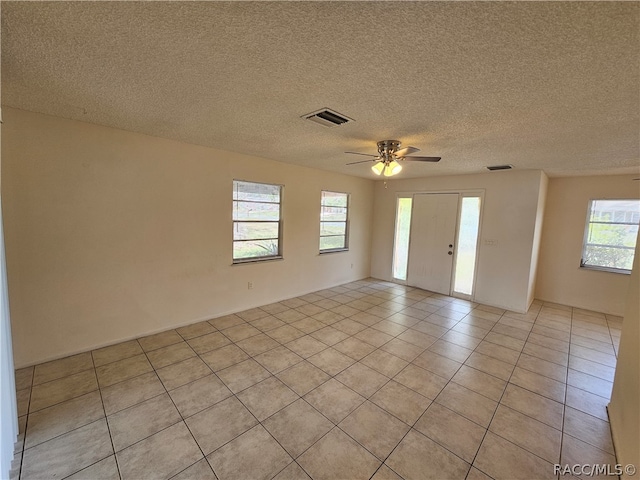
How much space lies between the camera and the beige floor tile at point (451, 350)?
301 centimetres

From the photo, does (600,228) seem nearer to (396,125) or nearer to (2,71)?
(396,125)

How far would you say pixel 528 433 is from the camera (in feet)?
6.49

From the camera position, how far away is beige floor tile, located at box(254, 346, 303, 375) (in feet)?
8.90

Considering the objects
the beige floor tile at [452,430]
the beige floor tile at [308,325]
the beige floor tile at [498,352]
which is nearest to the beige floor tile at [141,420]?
the beige floor tile at [308,325]

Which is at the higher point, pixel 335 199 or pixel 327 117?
pixel 327 117

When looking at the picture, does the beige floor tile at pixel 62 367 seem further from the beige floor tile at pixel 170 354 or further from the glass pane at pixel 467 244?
the glass pane at pixel 467 244

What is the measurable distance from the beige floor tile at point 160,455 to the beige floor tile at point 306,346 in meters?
1.34

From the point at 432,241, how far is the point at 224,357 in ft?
14.7

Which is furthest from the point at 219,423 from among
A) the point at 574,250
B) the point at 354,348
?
the point at 574,250

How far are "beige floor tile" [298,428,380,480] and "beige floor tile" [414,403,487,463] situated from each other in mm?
519

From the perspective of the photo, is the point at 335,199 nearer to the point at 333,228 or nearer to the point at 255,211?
the point at 333,228

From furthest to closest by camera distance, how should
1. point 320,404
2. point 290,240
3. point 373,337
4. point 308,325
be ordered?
1. point 290,240
2. point 308,325
3. point 373,337
4. point 320,404

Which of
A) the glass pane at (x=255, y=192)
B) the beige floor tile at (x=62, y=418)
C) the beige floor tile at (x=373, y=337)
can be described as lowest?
the beige floor tile at (x=62, y=418)

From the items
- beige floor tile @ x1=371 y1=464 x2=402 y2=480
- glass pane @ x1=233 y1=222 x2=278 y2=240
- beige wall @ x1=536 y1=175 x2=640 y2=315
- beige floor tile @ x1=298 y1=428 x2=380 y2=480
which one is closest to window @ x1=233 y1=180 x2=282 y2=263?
glass pane @ x1=233 y1=222 x2=278 y2=240
